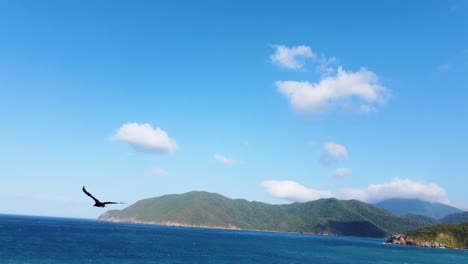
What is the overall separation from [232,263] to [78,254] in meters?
47.8

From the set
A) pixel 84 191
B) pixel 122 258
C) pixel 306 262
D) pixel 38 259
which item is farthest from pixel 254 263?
pixel 84 191

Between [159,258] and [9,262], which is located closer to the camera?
[9,262]

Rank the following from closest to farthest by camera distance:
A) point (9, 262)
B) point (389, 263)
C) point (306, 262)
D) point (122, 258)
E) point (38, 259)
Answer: point (9, 262), point (38, 259), point (122, 258), point (306, 262), point (389, 263)

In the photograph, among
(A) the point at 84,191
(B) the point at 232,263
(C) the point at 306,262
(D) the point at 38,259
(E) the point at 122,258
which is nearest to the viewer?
(A) the point at 84,191

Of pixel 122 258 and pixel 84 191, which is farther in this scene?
pixel 122 258

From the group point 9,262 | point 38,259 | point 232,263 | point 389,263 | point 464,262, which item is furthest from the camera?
point 464,262

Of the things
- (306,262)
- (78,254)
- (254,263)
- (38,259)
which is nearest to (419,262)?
(306,262)

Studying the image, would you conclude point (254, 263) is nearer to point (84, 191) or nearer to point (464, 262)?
point (464, 262)

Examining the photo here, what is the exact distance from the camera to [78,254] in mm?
117750

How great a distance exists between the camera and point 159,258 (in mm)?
119875

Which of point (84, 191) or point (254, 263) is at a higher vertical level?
point (84, 191)

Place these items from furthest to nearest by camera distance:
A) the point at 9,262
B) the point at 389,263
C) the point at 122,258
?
the point at 389,263, the point at 122,258, the point at 9,262

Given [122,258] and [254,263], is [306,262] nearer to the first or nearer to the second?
[254,263]

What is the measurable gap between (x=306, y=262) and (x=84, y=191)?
133 metres
